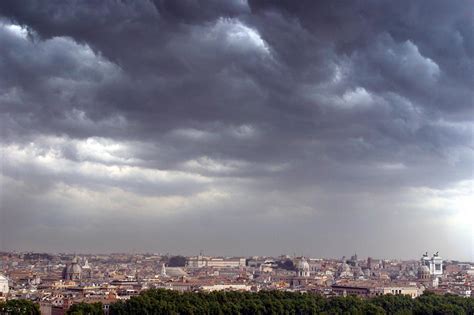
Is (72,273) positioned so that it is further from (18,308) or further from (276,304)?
(18,308)

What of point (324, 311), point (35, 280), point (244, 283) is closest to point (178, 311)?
point (324, 311)

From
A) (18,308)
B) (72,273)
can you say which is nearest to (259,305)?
(18,308)

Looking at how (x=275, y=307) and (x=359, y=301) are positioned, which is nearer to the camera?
(x=275, y=307)

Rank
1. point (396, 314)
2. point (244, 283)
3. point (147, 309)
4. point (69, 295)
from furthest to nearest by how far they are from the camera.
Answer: point (244, 283) < point (69, 295) < point (396, 314) < point (147, 309)

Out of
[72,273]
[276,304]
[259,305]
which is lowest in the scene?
[259,305]

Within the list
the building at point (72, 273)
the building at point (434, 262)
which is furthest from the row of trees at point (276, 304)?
the building at point (434, 262)

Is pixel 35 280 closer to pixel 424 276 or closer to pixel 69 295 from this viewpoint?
pixel 69 295

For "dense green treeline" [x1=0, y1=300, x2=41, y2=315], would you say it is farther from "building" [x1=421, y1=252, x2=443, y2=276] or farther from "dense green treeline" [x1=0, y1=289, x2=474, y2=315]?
"building" [x1=421, y1=252, x2=443, y2=276]

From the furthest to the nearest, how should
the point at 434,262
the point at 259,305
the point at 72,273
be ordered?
the point at 434,262, the point at 72,273, the point at 259,305

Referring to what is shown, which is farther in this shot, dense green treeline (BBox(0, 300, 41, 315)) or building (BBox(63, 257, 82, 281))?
building (BBox(63, 257, 82, 281))

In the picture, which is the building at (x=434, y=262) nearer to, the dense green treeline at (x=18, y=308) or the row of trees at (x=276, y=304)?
the row of trees at (x=276, y=304)

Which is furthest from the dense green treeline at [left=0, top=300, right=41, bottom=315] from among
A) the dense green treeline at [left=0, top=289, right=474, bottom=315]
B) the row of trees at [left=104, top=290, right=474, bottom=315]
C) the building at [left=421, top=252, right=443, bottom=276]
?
the building at [left=421, top=252, right=443, bottom=276]
